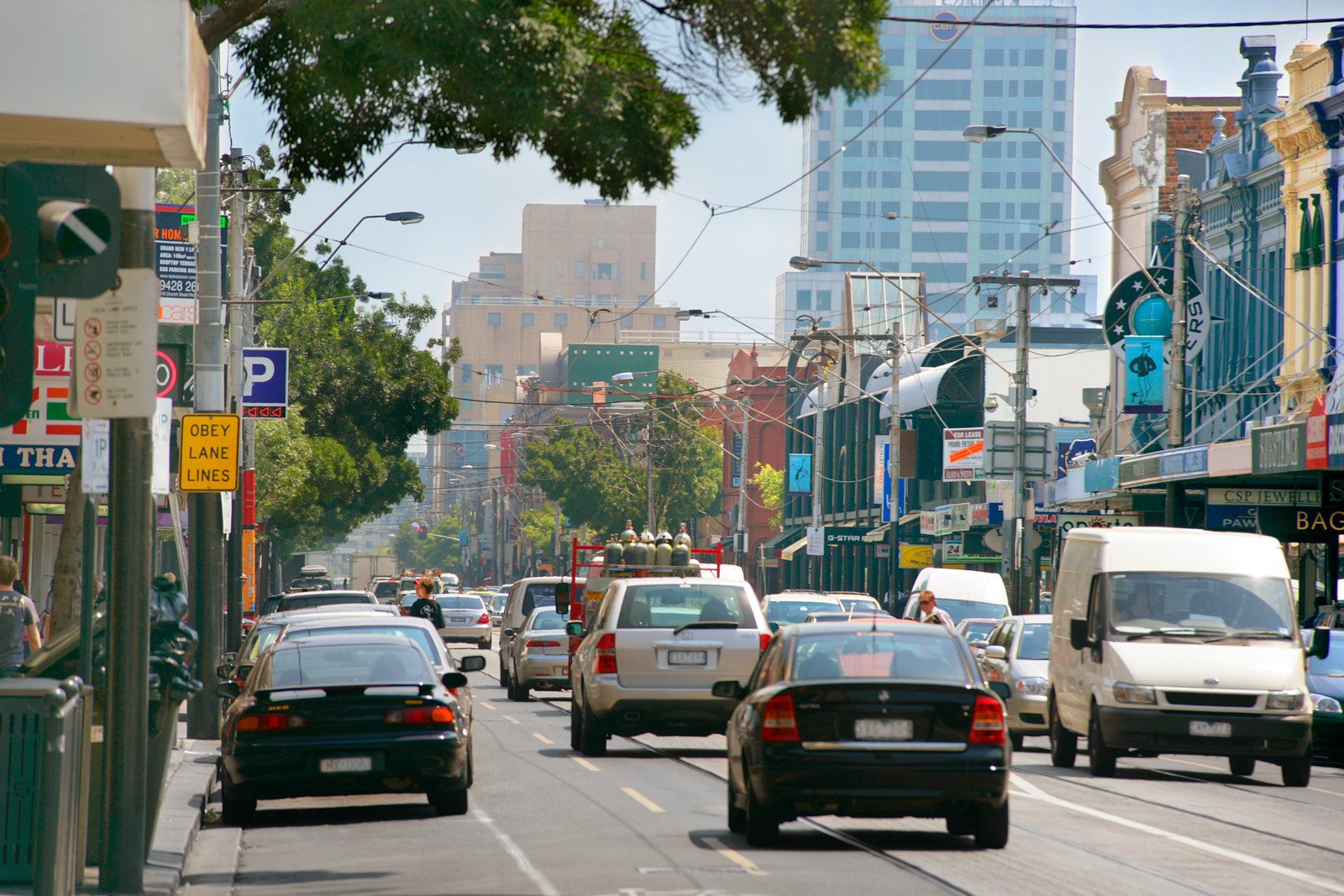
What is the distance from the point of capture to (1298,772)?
747 inches

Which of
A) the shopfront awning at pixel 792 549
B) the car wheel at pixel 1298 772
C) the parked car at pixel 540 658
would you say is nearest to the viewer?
the car wheel at pixel 1298 772

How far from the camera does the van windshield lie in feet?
64.4

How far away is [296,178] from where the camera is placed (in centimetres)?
1150

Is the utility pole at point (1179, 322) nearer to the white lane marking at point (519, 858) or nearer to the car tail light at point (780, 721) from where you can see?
the white lane marking at point (519, 858)

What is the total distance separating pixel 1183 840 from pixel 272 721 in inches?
249

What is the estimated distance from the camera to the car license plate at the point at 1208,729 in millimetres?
18777

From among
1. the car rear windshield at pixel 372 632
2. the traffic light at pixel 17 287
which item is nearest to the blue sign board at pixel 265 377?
the car rear windshield at pixel 372 632

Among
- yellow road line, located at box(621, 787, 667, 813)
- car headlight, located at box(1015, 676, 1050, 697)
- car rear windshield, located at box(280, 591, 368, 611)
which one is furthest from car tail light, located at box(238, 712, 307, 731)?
car rear windshield, located at box(280, 591, 368, 611)

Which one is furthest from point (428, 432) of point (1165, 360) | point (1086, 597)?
point (1086, 597)

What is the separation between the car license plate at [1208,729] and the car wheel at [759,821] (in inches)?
278

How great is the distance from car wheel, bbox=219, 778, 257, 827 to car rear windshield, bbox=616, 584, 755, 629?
6.48 m

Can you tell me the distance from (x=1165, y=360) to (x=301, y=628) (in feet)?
110

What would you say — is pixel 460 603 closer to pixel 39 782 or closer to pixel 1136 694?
pixel 1136 694

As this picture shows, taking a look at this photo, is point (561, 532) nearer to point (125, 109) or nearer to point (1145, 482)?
point (1145, 482)
